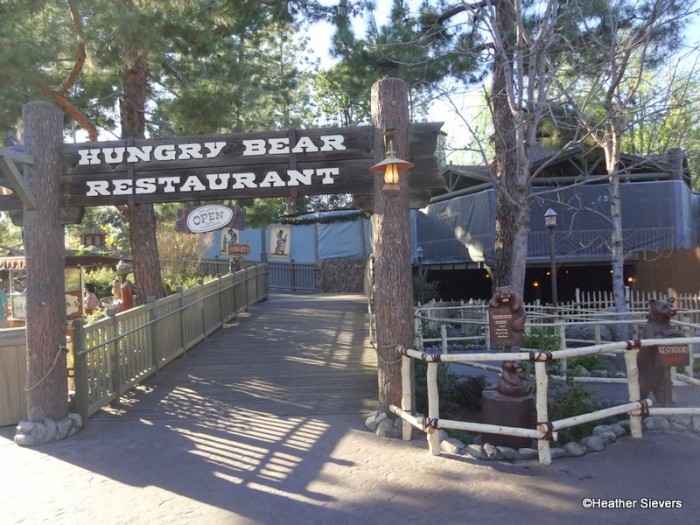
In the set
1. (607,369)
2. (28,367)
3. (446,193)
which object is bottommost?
(607,369)

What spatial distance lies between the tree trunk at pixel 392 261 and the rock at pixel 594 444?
1.86 metres

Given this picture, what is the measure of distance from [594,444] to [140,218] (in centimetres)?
1010

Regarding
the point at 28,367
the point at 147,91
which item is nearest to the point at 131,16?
the point at 147,91

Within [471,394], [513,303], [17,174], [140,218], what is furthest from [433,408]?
[140,218]

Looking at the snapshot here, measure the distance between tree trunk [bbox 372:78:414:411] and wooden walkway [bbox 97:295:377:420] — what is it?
39.7 inches

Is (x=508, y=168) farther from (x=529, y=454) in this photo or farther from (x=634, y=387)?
(x=529, y=454)

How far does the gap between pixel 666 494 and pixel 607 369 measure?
5.55 metres

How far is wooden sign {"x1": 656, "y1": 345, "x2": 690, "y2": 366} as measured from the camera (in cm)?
611

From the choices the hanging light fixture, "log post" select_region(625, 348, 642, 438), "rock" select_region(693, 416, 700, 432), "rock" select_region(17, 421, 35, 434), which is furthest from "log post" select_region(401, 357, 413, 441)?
"rock" select_region(17, 421, 35, 434)

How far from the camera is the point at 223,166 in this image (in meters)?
6.89

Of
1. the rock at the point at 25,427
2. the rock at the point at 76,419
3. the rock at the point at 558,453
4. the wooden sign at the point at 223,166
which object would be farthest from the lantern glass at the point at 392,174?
the rock at the point at 25,427

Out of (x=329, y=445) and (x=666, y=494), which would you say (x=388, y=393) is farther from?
(x=666, y=494)

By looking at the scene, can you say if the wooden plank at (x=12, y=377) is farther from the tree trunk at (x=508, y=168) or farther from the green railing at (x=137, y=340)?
the tree trunk at (x=508, y=168)

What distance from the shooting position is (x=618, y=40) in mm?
11633
